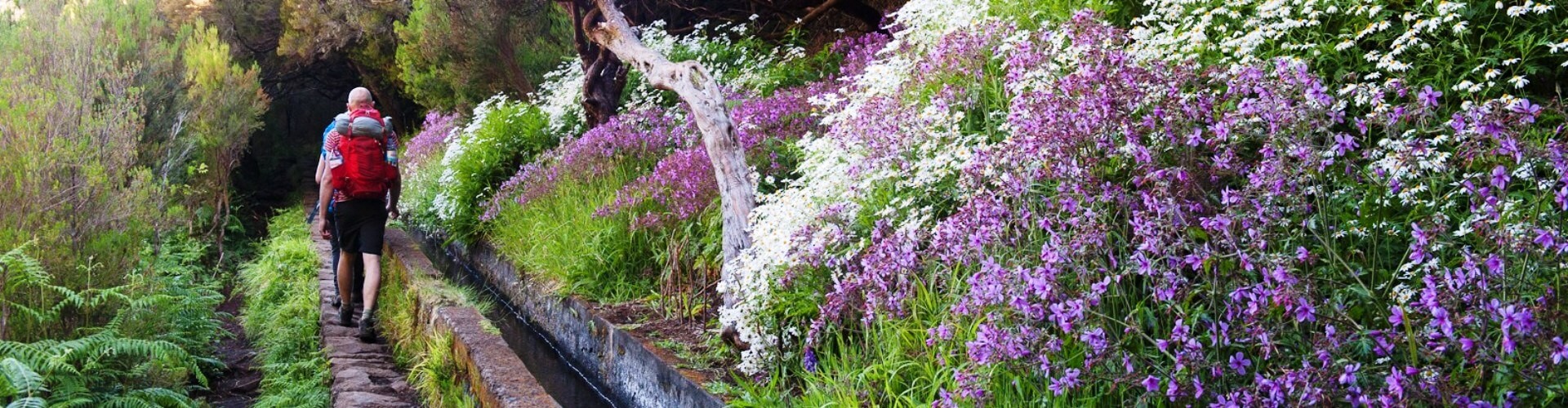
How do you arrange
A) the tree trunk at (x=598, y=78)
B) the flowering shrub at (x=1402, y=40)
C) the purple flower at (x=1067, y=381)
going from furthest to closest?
1. the tree trunk at (x=598, y=78)
2. the flowering shrub at (x=1402, y=40)
3. the purple flower at (x=1067, y=381)

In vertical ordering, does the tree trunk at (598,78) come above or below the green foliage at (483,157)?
above

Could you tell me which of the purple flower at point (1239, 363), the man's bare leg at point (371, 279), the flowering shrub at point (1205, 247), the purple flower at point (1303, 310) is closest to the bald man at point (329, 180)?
the man's bare leg at point (371, 279)

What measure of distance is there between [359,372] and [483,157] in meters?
4.89

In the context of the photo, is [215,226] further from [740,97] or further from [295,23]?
[740,97]

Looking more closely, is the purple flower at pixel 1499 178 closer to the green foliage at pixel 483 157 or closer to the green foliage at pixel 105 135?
the green foliage at pixel 105 135

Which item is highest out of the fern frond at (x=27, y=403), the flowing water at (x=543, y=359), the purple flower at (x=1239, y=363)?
the fern frond at (x=27, y=403)

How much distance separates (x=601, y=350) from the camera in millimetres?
5867

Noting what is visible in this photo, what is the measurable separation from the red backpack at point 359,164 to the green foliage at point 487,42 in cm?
633

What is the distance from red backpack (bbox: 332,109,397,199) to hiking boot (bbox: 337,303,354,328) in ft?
2.70

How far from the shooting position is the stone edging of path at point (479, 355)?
14.6 feet

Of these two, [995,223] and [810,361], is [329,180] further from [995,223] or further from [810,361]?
[995,223]

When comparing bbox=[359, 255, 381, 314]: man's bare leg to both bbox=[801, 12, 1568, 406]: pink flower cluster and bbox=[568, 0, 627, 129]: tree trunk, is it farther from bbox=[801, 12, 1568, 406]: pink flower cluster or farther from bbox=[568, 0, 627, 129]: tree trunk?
bbox=[801, 12, 1568, 406]: pink flower cluster

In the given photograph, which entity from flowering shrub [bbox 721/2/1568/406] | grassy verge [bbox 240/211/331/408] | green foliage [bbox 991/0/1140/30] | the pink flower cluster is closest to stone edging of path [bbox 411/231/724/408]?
flowering shrub [bbox 721/2/1568/406]

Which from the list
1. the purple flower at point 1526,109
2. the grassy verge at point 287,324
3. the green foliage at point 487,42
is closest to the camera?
the purple flower at point 1526,109
